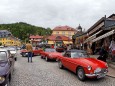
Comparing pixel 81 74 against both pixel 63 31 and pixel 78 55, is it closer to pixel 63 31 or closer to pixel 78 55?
pixel 78 55

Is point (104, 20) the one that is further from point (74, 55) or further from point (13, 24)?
→ point (13, 24)

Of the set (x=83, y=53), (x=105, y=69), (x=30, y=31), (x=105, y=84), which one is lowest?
(x=105, y=84)

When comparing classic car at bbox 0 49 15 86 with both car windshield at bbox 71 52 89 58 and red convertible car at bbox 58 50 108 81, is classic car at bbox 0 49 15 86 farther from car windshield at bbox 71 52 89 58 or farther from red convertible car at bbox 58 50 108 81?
car windshield at bbox 71 52 89 58

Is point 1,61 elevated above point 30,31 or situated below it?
below

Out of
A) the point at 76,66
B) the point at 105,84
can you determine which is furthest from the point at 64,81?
the point at 105,84

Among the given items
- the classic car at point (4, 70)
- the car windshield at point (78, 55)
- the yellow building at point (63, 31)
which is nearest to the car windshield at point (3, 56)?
the classic car at point (4, 70)

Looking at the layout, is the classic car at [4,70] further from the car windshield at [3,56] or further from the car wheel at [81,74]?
the car wheel at [81,74]

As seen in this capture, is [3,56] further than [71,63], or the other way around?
[71,63]

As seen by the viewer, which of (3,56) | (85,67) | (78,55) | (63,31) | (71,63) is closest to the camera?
(3,56)

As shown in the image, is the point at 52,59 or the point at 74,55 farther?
the point at 52,59

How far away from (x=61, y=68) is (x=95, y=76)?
405cm

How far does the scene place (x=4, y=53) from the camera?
8.37 metres

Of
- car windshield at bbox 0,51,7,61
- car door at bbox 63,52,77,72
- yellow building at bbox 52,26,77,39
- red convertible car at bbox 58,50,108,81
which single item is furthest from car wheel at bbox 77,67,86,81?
yellow building at bbox 52,26,77,39

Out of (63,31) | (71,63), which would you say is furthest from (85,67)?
(63,31)
